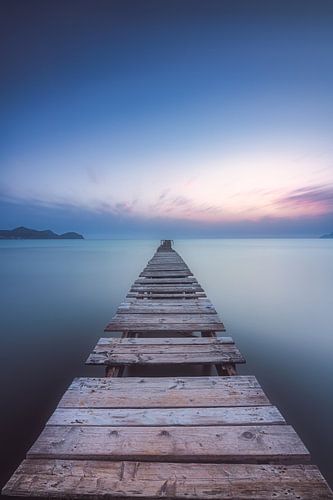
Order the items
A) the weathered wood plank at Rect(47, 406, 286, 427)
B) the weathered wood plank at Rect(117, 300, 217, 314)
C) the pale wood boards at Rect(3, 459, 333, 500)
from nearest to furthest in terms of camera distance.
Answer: the pale wood boards at Rect(3, 459, 333, 500) → the weathered wood plank at Rect(47, 406, 286, 427) → the weathered wood plank at Rect(117, 300, 217, 314)

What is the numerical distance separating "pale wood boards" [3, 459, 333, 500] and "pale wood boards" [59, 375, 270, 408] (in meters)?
0.68

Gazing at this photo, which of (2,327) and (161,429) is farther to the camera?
(2,327)

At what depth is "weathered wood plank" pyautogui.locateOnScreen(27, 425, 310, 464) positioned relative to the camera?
6.62ft

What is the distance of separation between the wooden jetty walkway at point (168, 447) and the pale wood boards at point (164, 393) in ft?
0.03

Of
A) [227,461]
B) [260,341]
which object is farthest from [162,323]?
[260,341]

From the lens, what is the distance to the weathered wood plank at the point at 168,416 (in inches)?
92.5

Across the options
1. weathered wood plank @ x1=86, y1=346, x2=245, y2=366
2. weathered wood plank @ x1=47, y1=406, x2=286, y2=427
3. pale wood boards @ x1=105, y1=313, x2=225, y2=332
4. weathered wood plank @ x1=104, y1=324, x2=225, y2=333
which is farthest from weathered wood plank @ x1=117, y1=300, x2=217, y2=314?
weathered wood plank @ x1=47, y1=406, x2=286, y2=427

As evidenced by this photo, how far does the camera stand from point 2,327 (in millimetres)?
9117

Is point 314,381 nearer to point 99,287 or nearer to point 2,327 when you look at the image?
point 2,327

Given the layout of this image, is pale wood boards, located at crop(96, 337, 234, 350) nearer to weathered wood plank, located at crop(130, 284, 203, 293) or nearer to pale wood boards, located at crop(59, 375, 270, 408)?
pale wood boards, located at crop(59, 375, 270, 408)

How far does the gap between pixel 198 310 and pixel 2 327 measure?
23.5 ft

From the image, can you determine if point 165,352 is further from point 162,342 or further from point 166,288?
point 166,288

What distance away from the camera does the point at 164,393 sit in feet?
9.27

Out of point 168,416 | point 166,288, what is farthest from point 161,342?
point 166,288
